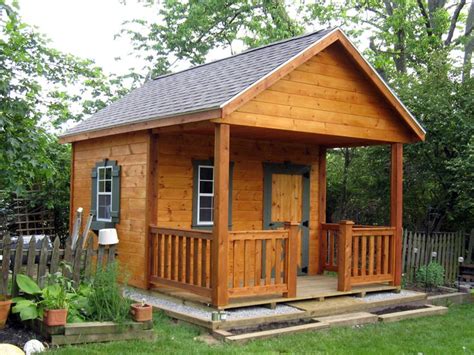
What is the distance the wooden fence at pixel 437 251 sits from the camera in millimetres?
11812

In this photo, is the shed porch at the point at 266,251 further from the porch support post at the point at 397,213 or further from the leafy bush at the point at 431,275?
the leafy bush at the point at 431,275

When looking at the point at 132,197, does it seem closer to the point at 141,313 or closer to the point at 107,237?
the point at 107,237

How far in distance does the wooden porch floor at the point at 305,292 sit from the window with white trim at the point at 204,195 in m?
1.36

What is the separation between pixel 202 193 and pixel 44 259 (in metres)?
3.30

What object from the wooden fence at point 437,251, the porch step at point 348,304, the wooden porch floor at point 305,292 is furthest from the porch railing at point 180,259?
the wooden fence at point 437,251

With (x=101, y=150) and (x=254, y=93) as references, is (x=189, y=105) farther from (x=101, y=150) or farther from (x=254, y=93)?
(x=101, y=150)

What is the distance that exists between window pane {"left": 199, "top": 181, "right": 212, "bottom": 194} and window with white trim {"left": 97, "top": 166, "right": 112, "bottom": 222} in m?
1.90

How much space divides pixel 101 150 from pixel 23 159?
11.1 ft

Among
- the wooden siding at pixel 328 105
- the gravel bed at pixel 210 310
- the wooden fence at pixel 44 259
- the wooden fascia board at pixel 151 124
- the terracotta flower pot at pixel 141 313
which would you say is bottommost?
the gravel bed at pixel 210 310

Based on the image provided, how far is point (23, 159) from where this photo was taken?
783 cm

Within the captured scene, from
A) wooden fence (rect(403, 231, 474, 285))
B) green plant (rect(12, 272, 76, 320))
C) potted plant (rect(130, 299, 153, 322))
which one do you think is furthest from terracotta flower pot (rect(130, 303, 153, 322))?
wooden fence (rect(403, 231, 474, 285))

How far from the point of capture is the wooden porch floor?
8.34m

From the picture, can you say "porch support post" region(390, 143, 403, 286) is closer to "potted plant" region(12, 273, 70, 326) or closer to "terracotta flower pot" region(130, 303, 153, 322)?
"terracotta flower pot" region(130, 303, 153, 322)

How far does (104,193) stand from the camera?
11.0 m
